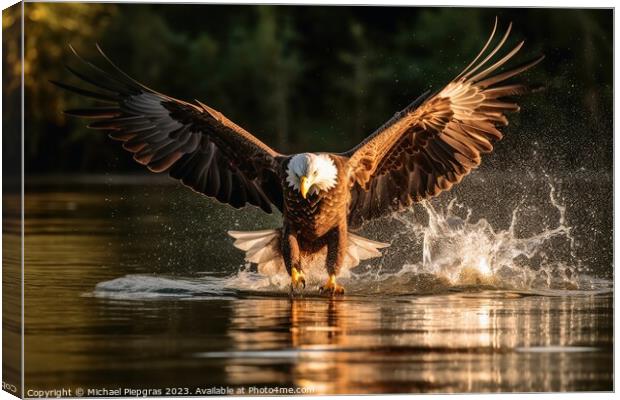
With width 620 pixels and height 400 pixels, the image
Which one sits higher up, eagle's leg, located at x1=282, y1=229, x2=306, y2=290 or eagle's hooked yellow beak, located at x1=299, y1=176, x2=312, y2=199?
eagle's hooked yellow beak, located at x1=299, y1=176, x2=312, y2=199

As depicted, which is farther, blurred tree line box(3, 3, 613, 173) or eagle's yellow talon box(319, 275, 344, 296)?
blurred tree line box(3, 3, 613, 173)

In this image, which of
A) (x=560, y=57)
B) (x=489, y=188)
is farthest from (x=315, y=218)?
(x=489, y=188)

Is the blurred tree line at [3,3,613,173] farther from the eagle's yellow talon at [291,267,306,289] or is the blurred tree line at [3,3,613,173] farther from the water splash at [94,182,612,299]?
the eagle's yellow talon at [291,267,306,289]

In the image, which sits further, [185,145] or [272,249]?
[185,145]

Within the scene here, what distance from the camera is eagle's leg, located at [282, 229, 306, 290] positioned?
11398 mm

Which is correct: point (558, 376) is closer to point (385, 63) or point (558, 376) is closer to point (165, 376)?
point (165, 376)

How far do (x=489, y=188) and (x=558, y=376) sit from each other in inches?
266

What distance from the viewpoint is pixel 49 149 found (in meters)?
20.9

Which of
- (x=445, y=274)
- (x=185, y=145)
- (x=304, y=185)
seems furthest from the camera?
(x=185, y=145)

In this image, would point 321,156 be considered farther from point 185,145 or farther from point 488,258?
point 488,258

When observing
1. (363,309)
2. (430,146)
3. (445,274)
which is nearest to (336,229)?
(445,274)

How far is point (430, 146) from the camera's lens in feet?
39.4

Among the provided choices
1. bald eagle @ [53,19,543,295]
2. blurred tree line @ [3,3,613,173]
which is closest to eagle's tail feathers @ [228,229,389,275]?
bald eagle @ [53,19,543,295]

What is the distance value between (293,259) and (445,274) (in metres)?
0.97
